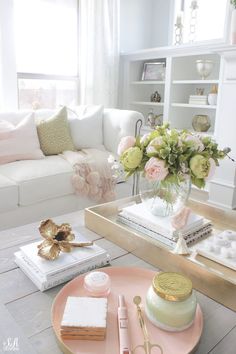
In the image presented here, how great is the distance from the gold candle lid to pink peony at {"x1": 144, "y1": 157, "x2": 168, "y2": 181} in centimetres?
35

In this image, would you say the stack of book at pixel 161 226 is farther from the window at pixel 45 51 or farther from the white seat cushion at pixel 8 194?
the window at pixel 45 51

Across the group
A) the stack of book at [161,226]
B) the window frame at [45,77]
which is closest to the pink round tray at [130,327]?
the stack of book at [161,226]

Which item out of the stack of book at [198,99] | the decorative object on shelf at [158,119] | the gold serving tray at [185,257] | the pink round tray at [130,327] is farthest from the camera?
the decorative object on shelf at [158,119]

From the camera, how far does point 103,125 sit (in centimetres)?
289

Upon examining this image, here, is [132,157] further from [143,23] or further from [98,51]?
[143,23]

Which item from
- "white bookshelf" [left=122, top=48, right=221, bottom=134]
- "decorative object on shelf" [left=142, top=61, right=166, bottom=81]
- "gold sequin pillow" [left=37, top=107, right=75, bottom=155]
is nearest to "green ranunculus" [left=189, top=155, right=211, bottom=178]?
"gold sequin pillow" [left=37, top=107, right=75, bottom=155]

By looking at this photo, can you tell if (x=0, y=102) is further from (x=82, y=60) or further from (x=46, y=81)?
(x=82, y=60)

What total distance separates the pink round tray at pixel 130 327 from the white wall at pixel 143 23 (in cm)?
352

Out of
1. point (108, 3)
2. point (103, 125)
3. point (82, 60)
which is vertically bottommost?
point (103, 125)

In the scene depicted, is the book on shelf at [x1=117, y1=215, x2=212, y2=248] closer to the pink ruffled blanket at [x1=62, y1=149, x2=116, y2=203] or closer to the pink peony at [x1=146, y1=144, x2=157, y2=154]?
the pink peony at [x1=146, y1=144, x2=157, y2=154]

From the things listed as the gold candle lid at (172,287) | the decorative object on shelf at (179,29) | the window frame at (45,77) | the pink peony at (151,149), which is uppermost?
the decorative object on shelf at (179,29)

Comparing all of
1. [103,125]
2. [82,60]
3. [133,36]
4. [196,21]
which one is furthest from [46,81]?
[196,21]

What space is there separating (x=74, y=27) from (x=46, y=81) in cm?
68

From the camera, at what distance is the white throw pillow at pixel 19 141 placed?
2.26 m
